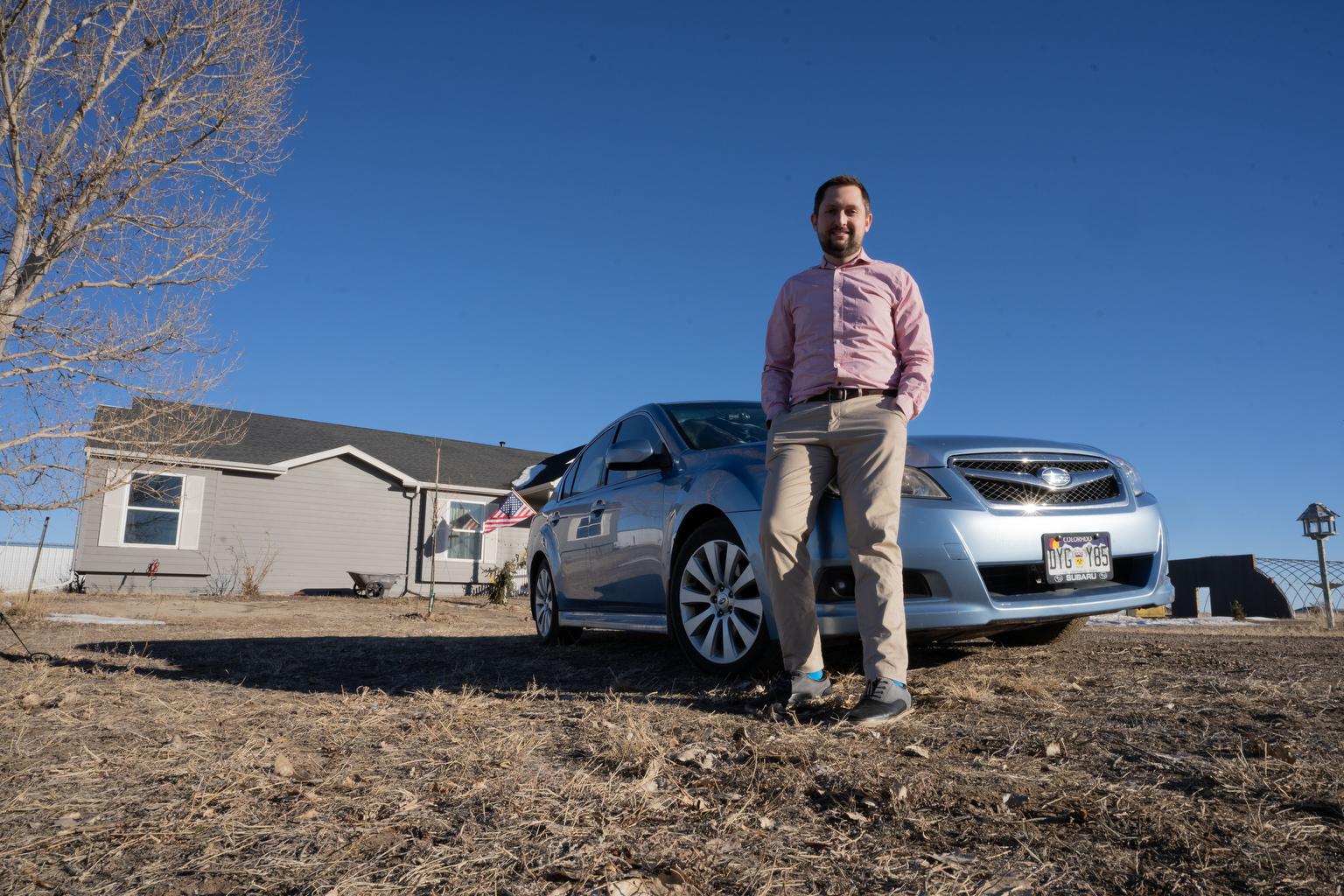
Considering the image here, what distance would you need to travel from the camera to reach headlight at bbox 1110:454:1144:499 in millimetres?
4070

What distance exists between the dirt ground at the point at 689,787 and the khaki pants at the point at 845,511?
12.6 inches

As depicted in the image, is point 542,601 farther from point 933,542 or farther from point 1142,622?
point 1142,622

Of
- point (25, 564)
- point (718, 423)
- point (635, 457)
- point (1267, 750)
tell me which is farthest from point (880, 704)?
point (25, 564)

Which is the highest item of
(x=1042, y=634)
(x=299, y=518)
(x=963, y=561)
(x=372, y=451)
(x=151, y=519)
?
(x=372, y=451)

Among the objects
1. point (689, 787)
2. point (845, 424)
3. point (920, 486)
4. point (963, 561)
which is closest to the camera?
point (689, 787)

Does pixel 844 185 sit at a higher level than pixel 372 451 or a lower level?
lower

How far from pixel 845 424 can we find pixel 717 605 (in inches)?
47.8

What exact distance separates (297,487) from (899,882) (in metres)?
20.1

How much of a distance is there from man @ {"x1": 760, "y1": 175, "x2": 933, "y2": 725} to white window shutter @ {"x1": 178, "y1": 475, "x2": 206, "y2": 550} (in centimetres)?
1798

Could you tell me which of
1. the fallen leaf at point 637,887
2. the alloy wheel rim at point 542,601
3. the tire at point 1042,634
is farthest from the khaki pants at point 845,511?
the alloy wheel rim at point 542,601

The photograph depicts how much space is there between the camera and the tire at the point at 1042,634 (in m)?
4.64

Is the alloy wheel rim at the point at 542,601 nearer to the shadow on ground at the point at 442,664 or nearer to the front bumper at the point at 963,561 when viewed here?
the shadow on ground at the point at 442,664

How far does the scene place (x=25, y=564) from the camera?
24.0m

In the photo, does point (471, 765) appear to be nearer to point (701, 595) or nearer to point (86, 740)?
point (86, 740)
